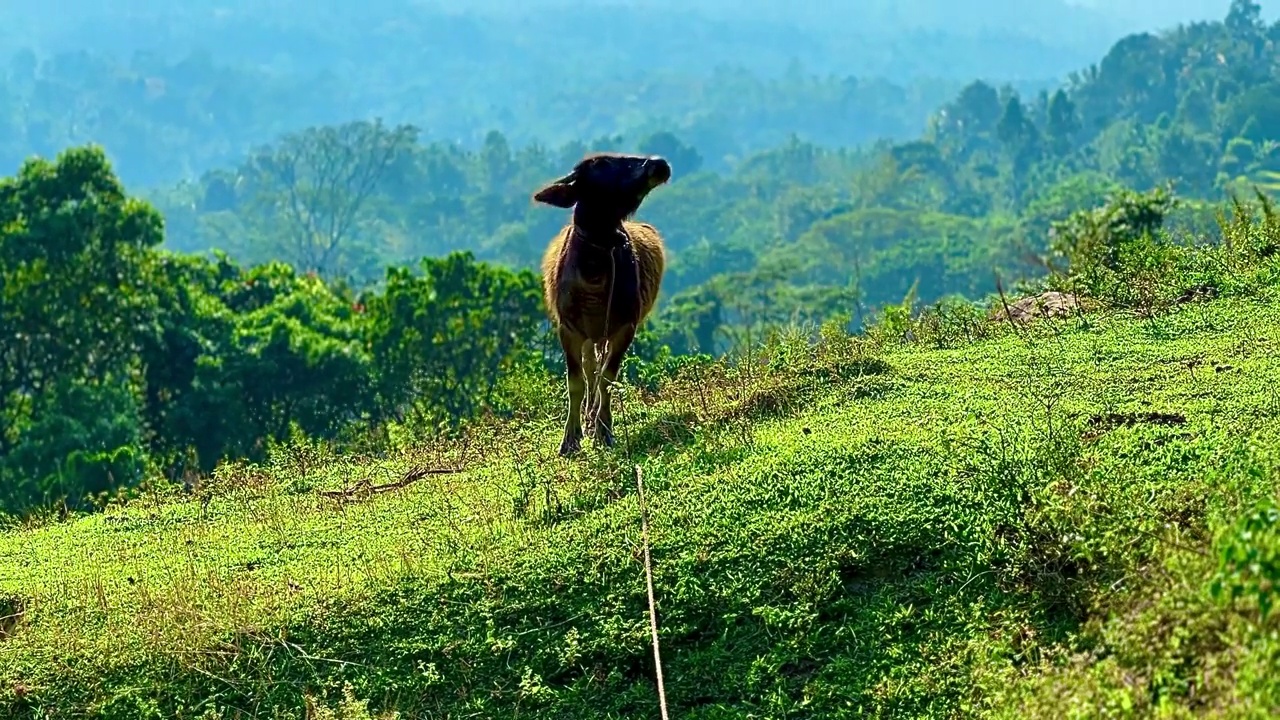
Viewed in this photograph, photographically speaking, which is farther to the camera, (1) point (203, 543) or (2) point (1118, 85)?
(2) point (1118, 85)

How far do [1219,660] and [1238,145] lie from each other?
298 ft

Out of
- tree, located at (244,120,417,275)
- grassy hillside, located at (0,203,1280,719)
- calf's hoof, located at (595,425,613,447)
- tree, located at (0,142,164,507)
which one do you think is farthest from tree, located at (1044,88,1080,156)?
calf's hoof, located at (595,425,613,447)

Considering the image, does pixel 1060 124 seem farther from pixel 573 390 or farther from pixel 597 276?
pixel 597 276

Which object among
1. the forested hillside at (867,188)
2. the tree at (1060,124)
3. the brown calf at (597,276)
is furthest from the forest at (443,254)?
the brown calf at (597,276)

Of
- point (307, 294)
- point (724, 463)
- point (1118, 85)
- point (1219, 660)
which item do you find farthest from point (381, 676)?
point (1118, 85)

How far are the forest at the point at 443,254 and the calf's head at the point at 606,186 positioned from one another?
2.57 m

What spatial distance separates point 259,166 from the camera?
124 meters

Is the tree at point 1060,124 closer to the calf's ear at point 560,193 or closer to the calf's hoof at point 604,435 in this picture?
the calf's hoof at point 604,435

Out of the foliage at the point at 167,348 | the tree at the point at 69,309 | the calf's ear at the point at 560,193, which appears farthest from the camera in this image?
the foliage at the point at 167,348

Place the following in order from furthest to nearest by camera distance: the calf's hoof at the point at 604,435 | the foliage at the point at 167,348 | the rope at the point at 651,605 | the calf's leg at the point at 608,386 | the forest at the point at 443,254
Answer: the forest at the point at 443,254
the foliage at the point at 167,348
the calf's leg at the point at 608,386
the calf's hoof at the point at 604,435
the rope at the point at 651,605

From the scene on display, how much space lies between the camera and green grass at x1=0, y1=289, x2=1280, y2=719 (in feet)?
19.8

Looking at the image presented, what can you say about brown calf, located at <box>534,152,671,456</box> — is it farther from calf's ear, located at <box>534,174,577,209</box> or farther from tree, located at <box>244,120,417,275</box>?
tree, located at <box>244,120,417,275</box>

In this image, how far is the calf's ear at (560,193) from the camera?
Result: 914 cm

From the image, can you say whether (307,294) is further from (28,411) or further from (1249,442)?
(1249,442)
